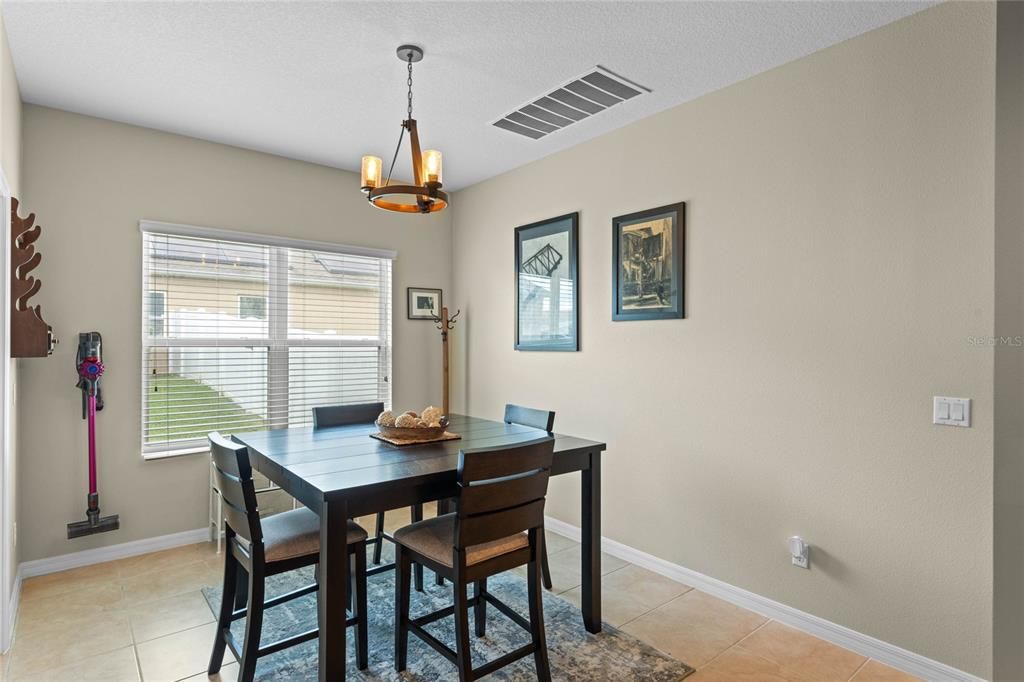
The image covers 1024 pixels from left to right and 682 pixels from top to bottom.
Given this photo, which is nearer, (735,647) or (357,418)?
(735,647)

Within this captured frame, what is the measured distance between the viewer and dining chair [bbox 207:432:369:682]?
1.94 meters

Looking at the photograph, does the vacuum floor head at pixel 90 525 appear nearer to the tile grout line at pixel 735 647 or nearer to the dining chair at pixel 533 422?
the dining chair at pixel 533 422

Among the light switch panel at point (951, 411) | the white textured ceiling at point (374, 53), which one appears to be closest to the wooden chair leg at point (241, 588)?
the white textured ceiling at point (374, 53)

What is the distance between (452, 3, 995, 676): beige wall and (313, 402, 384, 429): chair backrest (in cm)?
142

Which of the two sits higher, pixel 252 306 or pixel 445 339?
pixel 252 306

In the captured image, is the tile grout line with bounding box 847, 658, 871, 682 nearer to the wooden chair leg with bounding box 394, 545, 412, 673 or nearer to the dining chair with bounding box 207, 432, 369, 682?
the wooden chair leg with bounding box 394, 545, 412, 673

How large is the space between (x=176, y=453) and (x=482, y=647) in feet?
7.95

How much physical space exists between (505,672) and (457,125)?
2.92 m

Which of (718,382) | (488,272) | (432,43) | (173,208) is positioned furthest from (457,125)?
(718,382)

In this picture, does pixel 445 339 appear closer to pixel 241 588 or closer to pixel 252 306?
pixel 252 306

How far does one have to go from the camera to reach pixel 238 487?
1.93 metres

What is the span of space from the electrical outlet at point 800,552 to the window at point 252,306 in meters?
3.54

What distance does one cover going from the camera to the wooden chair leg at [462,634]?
76.2 inches

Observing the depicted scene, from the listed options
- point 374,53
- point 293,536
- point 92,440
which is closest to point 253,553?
point 293,536
